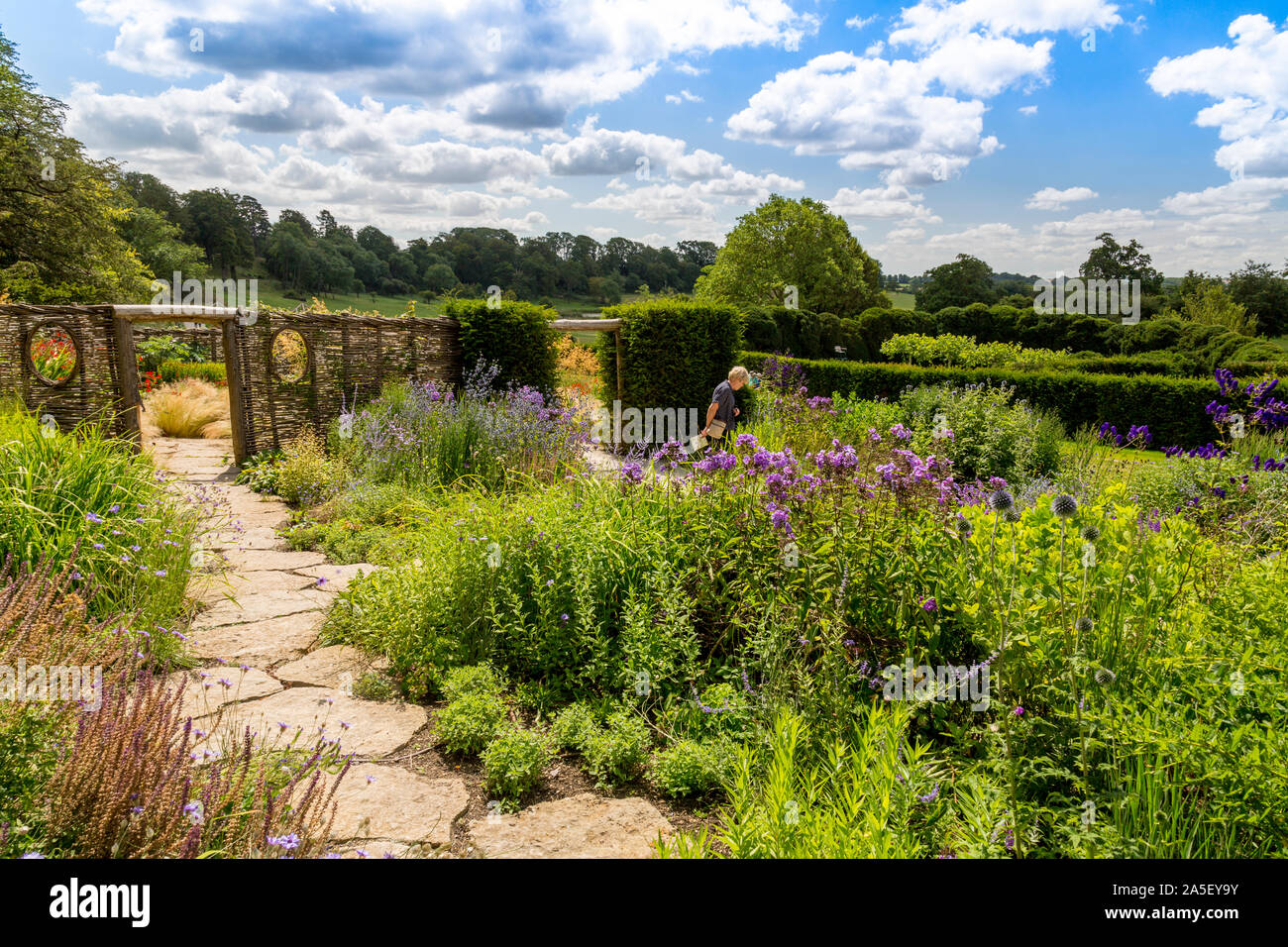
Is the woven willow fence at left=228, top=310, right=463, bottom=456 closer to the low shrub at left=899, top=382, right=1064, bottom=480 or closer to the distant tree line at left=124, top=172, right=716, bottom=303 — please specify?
the low shrub at left=899, top=382, right=1064, bottom=480

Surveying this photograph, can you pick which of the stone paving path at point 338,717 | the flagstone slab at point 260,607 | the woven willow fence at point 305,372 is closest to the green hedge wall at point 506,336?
the woven willow fence at point 305,372

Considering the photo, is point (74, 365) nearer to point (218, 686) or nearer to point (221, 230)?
point (218, 686)

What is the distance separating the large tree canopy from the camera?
134 feet

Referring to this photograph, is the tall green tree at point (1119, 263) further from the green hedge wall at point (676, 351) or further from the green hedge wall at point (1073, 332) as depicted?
the green hedge wall at point (676, 351)

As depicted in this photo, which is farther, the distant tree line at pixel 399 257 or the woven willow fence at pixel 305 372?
the distant tree line at pixel 399 257

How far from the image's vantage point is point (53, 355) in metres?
9.43

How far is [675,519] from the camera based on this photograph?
4.11m

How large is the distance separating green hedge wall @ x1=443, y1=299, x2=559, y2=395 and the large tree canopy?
3004 centimetres

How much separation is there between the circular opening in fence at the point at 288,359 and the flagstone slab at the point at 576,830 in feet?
28.3

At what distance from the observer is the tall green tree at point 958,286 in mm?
49438

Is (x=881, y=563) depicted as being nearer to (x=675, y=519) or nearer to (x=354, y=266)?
(x=675, y=519)

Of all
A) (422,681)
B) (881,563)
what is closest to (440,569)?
(422,681)

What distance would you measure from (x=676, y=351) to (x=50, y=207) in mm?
23736
